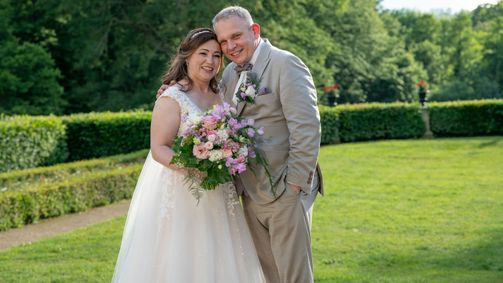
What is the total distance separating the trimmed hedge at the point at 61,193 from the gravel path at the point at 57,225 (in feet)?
0.39

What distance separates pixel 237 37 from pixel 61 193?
6.45 metres

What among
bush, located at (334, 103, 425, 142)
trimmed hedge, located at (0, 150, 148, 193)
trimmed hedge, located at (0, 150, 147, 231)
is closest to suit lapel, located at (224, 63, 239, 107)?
trimmed hedge, located at (0, 150, 147, 231)

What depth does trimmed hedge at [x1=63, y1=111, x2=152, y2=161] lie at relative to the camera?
15.9 metres

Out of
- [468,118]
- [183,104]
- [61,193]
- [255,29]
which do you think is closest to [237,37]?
[255,29]

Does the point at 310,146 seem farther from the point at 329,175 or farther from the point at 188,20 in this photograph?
the point at 188,20

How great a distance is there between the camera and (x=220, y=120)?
411 cm

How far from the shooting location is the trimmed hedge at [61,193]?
30.3 ft

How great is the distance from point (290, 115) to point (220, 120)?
1.39ft

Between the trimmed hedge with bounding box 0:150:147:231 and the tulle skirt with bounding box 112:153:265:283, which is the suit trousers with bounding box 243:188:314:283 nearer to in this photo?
the tulle skirt with bounding box 112:153:265:283

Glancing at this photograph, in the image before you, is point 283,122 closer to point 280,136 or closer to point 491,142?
point 280,136

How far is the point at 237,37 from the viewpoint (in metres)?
4.30

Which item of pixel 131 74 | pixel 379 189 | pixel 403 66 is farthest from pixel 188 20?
pixel 403 66

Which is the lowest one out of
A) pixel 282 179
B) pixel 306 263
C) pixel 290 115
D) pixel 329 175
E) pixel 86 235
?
pixel 329 175

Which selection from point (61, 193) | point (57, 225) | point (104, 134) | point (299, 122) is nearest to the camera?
point (299, 122)
